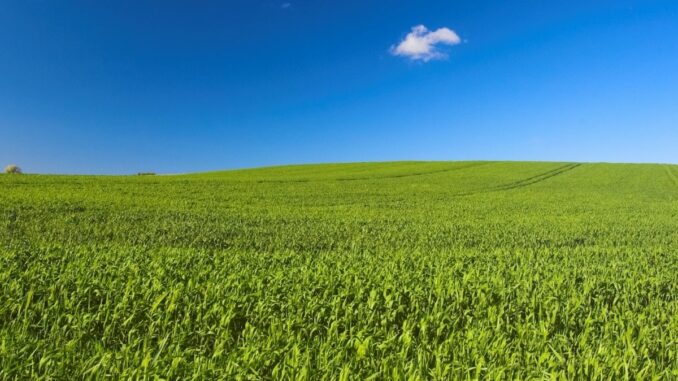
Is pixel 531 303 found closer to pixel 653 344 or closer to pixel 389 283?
pixel 653 344

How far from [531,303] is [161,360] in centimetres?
550

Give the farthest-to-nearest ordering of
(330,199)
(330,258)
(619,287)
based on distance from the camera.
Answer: (330,199) → (330,258) → (619,287)

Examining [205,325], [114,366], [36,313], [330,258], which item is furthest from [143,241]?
[114,366]

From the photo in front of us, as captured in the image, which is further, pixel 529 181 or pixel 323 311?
pixel 529 181

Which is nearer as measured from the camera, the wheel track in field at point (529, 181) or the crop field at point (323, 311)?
the crop field at point (323, 311)

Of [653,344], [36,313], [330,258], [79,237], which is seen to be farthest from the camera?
[79,237]

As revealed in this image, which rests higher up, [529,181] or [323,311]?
[323,311]

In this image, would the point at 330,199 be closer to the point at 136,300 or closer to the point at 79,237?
the point at 79,237

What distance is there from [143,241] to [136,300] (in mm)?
9562

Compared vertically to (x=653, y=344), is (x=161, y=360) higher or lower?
higher

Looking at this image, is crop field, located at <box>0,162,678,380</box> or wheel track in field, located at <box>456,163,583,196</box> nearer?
crop field, located at <box>0,162,678,380</box>

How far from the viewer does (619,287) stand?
8.56 metres

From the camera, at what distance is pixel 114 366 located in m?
4.44

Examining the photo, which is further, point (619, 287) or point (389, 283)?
point (619, 287)
